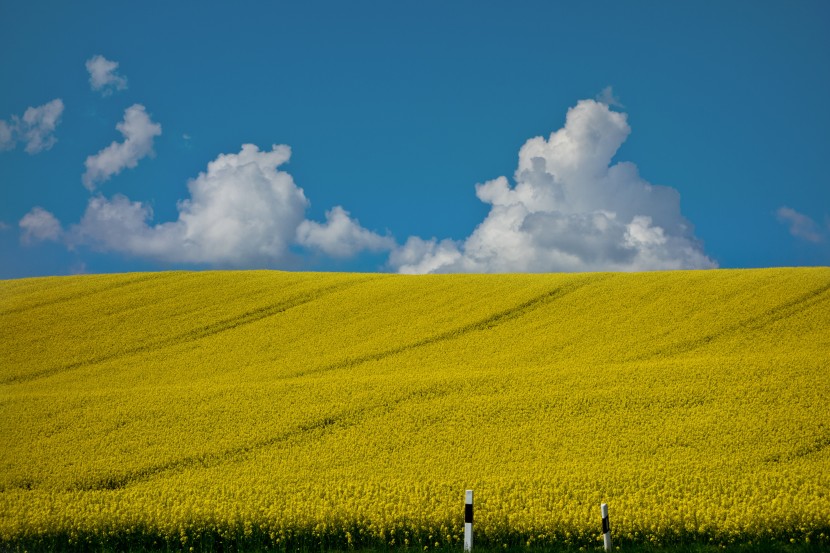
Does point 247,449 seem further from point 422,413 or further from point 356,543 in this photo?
point 356,543

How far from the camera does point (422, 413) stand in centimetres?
1648

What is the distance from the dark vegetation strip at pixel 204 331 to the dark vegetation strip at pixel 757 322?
15311mm

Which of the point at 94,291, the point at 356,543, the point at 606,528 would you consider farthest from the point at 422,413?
the point at 94,291

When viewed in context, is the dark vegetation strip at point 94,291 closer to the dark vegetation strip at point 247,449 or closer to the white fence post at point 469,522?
the dark vegetation strip at point 247,449

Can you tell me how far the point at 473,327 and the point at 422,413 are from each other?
30.6 feet

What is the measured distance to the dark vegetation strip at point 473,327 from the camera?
72.7 feet

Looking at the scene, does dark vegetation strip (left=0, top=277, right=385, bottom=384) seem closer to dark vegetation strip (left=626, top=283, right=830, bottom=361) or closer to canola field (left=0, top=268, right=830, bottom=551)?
canola field (left=0, top=268, right=830, bottom=551)

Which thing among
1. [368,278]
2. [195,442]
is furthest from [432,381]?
[368,278]

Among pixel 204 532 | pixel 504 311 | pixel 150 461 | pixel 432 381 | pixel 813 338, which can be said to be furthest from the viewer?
pixel 504 311

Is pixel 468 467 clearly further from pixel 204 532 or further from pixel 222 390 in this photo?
pixel 222 390

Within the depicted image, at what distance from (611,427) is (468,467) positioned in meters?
3.77

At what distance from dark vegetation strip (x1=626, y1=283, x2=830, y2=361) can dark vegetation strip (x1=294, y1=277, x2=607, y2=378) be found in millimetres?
6426

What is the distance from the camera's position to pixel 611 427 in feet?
49.6

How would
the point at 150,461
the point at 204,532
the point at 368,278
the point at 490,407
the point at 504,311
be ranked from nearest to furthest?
the point at 204,532 < the point at 150,461 < the point at 490,407 < the point at 504,311 < the point at 368,278
